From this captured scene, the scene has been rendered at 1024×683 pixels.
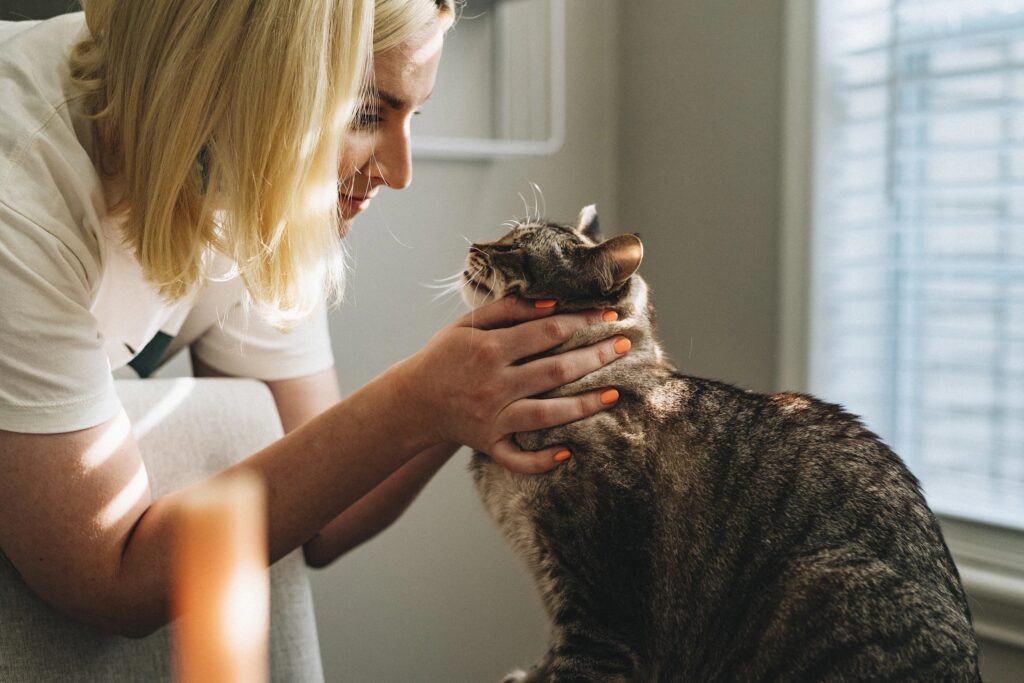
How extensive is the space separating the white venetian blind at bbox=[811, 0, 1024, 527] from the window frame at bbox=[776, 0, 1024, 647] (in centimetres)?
2

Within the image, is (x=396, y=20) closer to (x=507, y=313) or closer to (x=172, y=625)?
(x=507, y=313)

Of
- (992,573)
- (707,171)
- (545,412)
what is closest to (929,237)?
(707,171)

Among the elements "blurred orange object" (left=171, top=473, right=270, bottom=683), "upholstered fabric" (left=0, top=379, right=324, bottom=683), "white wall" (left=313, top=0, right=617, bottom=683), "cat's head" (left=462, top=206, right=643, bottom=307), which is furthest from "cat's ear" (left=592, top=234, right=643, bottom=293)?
"white wall" (left=313, top=0, right=617, bottom=683)

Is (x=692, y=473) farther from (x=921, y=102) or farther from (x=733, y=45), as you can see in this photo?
(x=733, y=45)

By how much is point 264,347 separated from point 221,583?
434 millimetres

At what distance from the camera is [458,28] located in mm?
1714

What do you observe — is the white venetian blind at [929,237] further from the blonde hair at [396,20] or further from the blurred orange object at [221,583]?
the blurred orange object at [221,583]

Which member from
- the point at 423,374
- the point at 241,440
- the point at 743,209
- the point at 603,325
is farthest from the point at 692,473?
the point at 743,209

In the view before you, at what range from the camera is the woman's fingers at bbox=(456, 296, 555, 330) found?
0.98 m

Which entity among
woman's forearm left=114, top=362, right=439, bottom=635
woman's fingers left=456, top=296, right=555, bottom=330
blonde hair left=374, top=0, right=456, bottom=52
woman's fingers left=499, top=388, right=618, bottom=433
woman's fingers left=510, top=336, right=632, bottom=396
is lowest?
woman's forearm left=114, top=362, right=439, bottom=635

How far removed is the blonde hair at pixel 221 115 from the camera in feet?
2.73

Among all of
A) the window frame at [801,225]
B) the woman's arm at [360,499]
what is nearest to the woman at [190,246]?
the woman's arm at [360,499]

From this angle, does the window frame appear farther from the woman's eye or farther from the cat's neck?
the woman's eye

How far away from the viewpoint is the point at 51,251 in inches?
32.0
